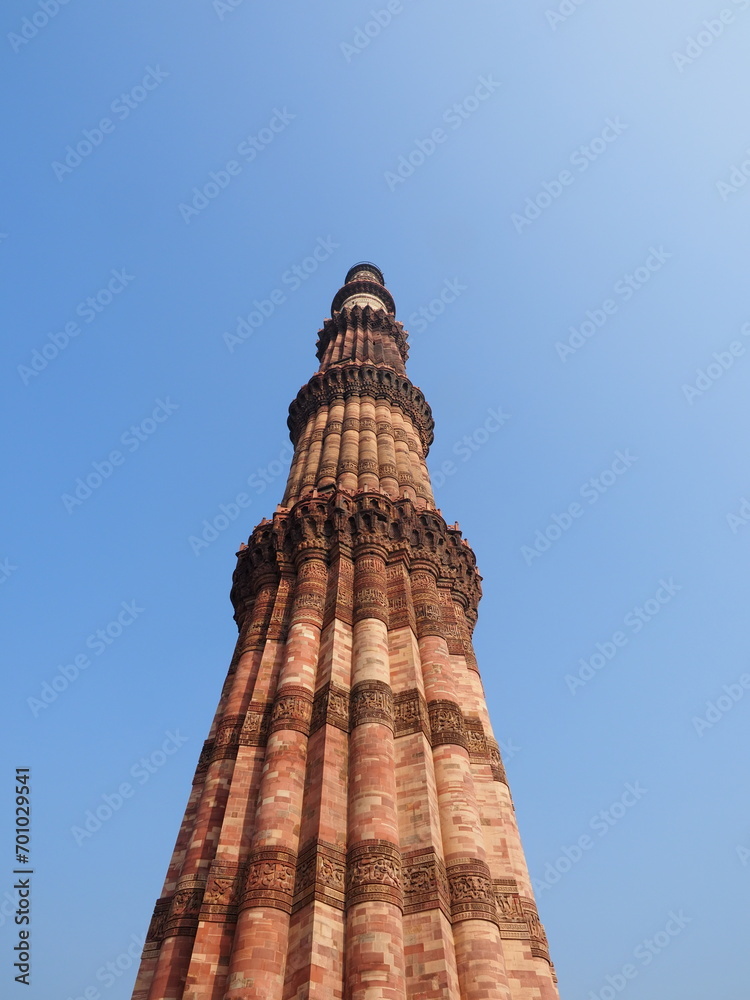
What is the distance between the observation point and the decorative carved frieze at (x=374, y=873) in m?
10.1

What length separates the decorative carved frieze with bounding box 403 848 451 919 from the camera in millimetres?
10367

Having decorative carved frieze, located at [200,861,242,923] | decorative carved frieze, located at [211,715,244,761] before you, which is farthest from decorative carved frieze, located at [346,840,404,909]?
decorative carved frieze, located at [211,715,244,761]

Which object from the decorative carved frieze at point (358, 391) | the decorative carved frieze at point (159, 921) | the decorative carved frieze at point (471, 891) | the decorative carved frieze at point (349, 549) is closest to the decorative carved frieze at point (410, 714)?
the decorative carved frieze at point (349, 549)

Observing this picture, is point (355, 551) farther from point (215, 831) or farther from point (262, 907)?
point (262, 907)

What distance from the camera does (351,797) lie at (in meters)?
11.6

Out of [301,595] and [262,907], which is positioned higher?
[301,595]

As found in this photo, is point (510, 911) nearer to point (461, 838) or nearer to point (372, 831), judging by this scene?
point (461, 838)

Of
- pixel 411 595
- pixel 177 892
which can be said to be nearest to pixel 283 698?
pixel 177 892

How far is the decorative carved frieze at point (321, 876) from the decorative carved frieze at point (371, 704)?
96.6 inches

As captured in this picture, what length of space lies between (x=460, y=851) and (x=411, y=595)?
259 inches

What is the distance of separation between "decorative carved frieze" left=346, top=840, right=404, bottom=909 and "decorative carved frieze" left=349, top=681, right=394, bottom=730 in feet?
7.95

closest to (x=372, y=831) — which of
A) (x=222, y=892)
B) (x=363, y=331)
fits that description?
(x=222, y=892)

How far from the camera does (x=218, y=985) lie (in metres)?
9.67

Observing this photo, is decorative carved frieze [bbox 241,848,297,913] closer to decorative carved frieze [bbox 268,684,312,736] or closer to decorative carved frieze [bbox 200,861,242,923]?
decorative carved frieze [bbox 200,861,242,923]
